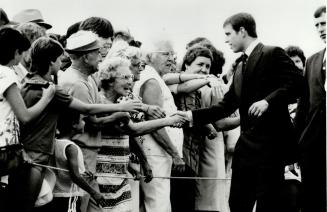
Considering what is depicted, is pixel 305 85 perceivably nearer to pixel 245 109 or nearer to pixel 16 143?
pixel 245 109

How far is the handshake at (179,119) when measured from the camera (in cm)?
618

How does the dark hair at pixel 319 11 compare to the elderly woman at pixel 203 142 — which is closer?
the dark hair at pixel 319 11

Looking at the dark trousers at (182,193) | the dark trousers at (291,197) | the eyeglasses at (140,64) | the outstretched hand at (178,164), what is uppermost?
the eyeglasses at (140,64)

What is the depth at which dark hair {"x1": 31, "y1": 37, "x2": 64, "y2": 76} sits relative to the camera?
5.11 meters

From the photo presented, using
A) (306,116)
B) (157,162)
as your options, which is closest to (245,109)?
(306,116)

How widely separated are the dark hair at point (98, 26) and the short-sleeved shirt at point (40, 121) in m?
1.44

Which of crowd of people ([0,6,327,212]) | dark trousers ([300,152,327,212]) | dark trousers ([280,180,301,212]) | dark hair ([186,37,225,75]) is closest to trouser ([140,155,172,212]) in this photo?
crowd of people ([0,6,327,212])

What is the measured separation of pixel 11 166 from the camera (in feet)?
15.5

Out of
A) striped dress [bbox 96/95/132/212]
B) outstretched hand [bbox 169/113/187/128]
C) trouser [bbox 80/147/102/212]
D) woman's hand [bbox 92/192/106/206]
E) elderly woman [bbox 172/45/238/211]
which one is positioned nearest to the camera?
woman's hand [bbox 92/192/106/206]

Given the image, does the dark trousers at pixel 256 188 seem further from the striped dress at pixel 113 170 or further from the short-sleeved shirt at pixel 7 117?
the short-sleeved shirt at pixel 7 117

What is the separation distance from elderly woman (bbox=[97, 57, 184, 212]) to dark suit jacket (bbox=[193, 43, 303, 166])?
911 mm

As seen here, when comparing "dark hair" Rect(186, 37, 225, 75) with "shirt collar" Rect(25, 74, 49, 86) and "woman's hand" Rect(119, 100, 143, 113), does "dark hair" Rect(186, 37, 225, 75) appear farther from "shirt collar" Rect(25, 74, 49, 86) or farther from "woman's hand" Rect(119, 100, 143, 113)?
"shirt collar" Rect(25, 74, 49, 86)

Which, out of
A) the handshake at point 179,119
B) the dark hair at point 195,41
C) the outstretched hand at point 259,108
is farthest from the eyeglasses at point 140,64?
the dark hair at point 195,41

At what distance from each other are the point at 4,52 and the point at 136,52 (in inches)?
68.9
